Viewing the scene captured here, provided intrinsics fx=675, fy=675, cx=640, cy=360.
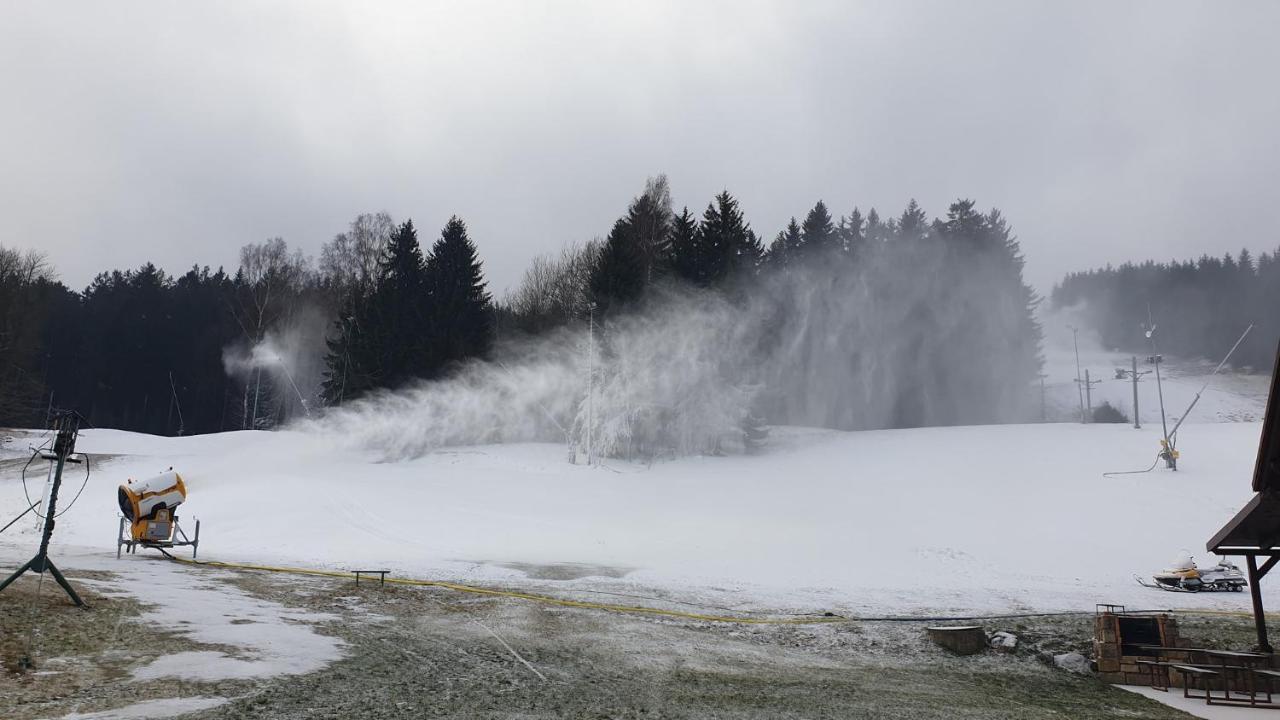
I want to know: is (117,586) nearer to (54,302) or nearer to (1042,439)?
(1042,439)

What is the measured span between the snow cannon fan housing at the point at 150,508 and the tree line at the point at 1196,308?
10909 cm

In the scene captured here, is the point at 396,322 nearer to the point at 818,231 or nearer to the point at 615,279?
the point at 615,279

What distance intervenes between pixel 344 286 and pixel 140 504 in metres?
39.6

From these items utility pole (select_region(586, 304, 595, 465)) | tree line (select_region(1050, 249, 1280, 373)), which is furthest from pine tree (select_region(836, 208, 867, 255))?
tree line (select_region(1050, 249, 1280, 373))

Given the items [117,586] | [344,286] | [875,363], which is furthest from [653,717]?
[344,286]

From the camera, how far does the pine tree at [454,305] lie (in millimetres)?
41281

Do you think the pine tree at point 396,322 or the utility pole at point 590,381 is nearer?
the utility pole at point 590,381

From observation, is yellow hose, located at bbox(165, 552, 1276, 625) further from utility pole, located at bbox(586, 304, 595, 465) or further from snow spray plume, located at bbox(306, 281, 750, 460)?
snow spray plume, located at bbox(306, 281, 750, 460)

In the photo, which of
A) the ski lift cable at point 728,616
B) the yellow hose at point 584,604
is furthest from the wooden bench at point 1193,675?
the yellow hose at point 584,604

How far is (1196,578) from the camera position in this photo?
16875 mm

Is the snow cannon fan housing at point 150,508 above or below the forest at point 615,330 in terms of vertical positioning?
below

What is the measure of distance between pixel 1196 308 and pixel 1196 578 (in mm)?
116228

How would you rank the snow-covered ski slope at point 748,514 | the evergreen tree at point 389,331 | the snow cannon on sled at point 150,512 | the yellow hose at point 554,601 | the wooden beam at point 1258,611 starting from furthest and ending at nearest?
the evergreen tree at point 389,331 → the snow-covered ski slope at point 748,514 → the snow cannon on sled at point 150,512 → the yellow hose at point 554,601 → the wooden beam at point 1258,611

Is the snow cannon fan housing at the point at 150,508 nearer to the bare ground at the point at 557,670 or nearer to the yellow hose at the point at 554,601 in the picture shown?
the yellow hose at the point at 554,601
